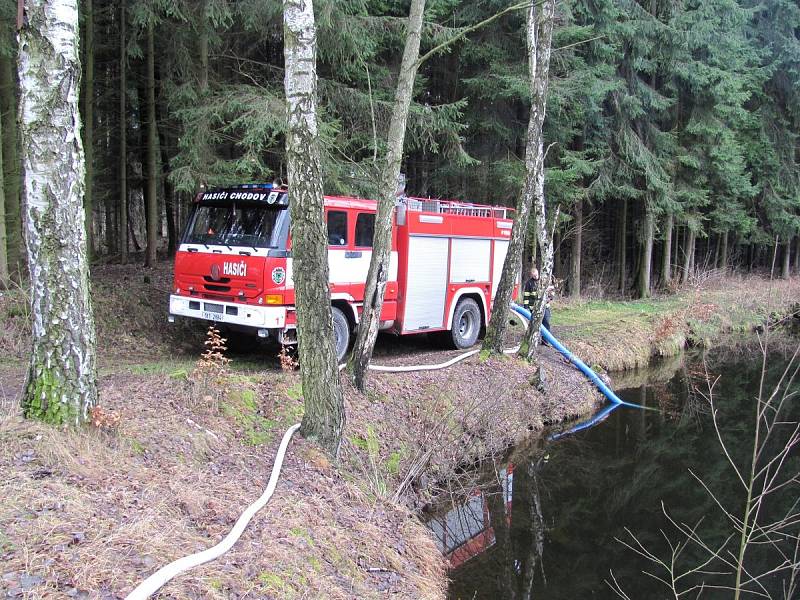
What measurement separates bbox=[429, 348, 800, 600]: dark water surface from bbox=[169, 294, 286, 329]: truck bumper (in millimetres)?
3313

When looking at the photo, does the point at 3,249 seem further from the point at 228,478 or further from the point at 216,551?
the point at 216,551

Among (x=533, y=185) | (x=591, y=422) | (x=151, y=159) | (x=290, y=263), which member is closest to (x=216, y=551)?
(x=290, y=263)

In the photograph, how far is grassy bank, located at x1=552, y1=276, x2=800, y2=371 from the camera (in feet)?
49.5

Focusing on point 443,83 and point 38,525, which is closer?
point 38,525

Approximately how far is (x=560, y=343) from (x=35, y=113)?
11370 millimetres

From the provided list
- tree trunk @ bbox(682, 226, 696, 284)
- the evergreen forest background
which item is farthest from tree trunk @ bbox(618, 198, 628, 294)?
tree trunk @ bbox(682, 226, 696, 284)

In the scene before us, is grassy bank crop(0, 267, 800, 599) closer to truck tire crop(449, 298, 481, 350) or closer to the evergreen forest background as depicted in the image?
truck tire crop(449, 298, 481, 350)

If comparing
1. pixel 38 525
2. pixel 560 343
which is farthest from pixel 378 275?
pixel 560 343

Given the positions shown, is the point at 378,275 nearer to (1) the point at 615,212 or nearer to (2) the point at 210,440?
(2) the point at 210,440

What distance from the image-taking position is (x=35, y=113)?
14.7 ft

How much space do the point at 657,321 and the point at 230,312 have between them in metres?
13.2

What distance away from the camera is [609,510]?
827 cm

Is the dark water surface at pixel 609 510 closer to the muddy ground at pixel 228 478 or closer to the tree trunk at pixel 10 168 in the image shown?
the muddy ground at pixel 228 478

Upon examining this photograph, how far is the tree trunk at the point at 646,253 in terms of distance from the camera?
22.7 m
